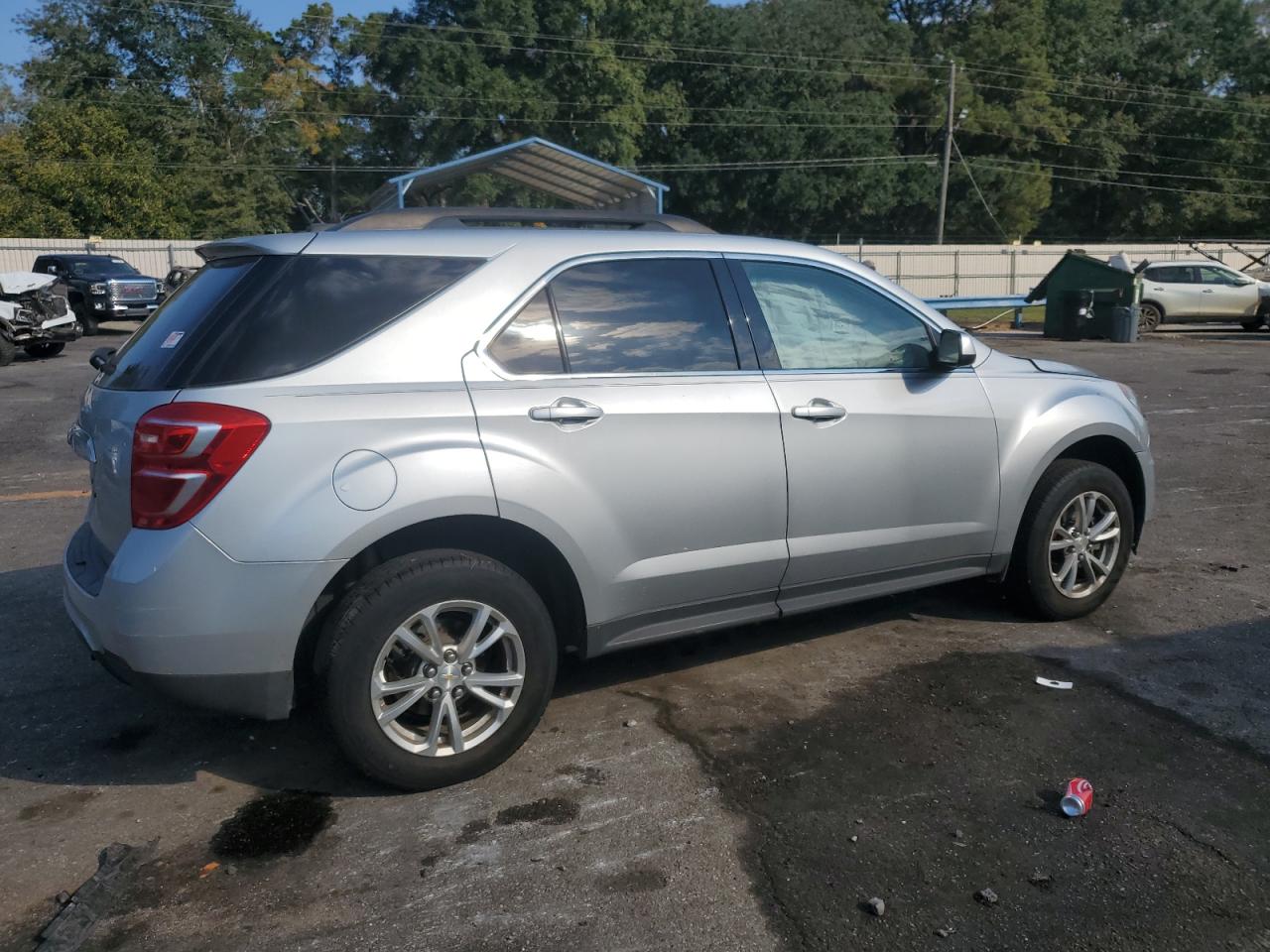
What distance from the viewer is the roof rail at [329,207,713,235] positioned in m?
4.20

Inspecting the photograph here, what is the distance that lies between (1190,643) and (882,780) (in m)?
2.05

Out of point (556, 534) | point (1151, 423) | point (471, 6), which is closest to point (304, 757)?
point (556, 534)

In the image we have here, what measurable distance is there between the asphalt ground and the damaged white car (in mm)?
14285

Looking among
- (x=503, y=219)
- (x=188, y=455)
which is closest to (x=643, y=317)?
(x=503, y=219)

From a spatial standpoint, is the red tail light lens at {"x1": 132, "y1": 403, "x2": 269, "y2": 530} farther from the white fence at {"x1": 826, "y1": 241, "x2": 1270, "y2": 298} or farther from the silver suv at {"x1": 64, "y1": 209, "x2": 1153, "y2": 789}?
the white fence at {"x1": 826, "y1": 241, "x2": 1270, "y2": 298}

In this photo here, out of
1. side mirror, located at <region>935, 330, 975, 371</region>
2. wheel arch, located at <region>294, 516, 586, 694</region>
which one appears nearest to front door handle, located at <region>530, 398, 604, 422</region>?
wheel arch, located at <region>294, 516, 586, 694</region>

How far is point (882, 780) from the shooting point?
378 centimetres

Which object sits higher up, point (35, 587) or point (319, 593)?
point (319, 593)

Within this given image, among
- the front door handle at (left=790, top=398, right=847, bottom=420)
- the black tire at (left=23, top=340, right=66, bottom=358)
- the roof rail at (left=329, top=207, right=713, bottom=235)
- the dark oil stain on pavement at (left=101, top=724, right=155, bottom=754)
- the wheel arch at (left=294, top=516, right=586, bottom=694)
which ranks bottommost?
the dark oil stain on pavement at (left=101, top=724, right=155, bottom=754)

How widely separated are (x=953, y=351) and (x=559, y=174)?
20056mm

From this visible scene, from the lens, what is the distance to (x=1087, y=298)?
23.1 metres

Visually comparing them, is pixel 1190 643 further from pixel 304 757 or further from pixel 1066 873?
pixel 304 757

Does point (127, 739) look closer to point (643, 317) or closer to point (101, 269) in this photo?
point (643, 317)

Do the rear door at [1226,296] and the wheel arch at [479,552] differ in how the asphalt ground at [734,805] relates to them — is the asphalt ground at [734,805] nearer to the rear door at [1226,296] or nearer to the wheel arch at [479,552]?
the wheel arch at [479,552]
